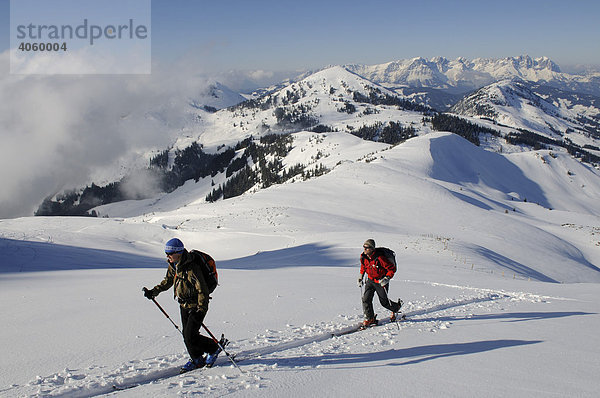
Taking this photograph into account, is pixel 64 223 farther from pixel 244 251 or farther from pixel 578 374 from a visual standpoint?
pixel 578 374

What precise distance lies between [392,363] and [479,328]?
142 inches

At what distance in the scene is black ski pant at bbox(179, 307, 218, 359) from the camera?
20.8 ft

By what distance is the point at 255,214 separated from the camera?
134 feet

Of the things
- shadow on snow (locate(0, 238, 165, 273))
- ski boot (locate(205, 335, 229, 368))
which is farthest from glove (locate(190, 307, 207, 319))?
shadow on snow (locate(0, 238, 165, 273))

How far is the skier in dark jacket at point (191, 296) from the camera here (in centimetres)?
612

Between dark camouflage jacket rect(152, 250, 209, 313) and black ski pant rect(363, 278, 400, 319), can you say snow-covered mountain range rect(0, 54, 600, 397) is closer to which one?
black ski pant rect(363, 278, 400, 319)

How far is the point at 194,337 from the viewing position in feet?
21.0


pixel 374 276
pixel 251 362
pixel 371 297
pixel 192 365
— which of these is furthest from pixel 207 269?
pixel 371 297

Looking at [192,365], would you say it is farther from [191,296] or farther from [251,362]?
[191,296]

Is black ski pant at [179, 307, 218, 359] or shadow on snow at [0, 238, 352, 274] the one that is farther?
shadow on snow at [0, 238, 352, 274]

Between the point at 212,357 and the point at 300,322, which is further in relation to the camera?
the point at 300,322

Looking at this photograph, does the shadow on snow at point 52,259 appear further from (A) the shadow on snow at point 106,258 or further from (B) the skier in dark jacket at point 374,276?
(B) the skier in dark jacket at point 374,276

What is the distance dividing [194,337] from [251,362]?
1153 millimetres

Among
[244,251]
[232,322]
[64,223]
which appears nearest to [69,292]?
[232,322]
